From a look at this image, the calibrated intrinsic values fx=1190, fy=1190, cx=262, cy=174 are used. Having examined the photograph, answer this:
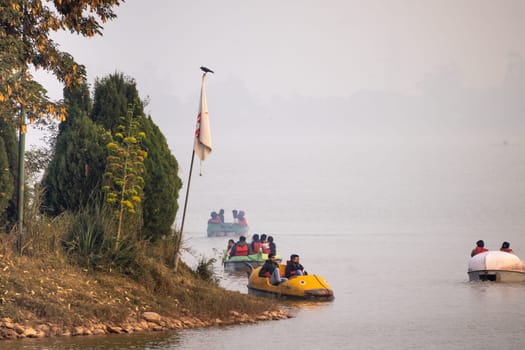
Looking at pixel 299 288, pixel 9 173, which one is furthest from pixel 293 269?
pixel 9 173

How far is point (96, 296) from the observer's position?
81.7ft

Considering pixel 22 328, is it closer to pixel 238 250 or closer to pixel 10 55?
pixel 10 55

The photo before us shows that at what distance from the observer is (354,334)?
28234mm

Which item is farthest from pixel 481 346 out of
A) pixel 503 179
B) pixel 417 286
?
pixel 503 179

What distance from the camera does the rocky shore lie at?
22828mm

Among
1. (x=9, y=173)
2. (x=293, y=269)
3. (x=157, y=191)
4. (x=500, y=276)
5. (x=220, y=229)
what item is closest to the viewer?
(x=9, y=173)

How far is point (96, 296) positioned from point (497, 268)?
70.8ft

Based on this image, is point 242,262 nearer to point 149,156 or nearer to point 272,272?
point 272,272

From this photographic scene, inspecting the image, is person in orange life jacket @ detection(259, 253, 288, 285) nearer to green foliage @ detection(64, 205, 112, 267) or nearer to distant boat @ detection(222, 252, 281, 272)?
green foliage @ detection(64, 205, 112, 267)

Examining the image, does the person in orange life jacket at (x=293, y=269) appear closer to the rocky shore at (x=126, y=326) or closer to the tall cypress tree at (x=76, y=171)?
the rocky shore at (x=126, y=326)

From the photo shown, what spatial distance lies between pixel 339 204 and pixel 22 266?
122707mm

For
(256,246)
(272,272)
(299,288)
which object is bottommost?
(299,288)

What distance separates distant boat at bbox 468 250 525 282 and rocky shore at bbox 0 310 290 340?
16.8 metres

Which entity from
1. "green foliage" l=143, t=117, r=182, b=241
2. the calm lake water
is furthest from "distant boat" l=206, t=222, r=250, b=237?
"green foliage" l=143, t=117, r=182, b=241
